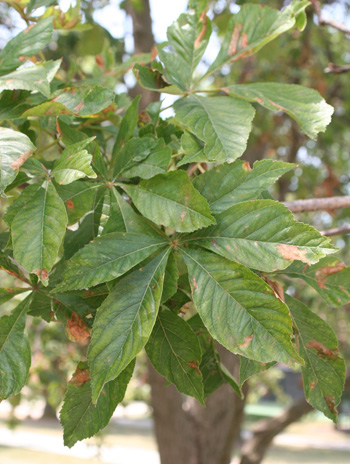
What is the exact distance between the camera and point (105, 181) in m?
0.83

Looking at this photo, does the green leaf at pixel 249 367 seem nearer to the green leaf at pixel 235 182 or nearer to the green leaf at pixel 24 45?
the green leaf at pixel 235 182

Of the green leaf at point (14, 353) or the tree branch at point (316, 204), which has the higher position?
the green leaf at point (14, 353)

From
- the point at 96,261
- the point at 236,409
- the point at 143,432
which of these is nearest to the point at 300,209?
the point at 96,261

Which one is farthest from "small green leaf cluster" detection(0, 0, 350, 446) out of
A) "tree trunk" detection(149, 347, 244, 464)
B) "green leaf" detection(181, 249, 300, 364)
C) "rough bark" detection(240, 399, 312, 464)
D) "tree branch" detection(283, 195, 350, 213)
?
"rough bark" detection(240, 399, 312, 464)

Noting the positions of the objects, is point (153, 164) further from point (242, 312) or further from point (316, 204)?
point (316, 204)

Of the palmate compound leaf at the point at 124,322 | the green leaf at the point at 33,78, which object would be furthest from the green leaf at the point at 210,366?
the green leaf at the point at 33,78

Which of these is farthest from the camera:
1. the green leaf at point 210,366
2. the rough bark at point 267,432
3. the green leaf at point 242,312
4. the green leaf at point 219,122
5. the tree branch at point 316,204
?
the rough bark at point 267,432

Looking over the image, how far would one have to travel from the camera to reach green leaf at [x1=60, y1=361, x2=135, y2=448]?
0.77 meters

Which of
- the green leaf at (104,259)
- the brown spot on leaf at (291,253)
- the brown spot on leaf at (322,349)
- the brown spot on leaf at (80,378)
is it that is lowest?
the brown spot on leaf at (80,378)

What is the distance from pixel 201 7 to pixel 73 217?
0.46 meters

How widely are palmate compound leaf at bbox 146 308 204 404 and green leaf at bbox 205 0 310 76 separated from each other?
0.48m

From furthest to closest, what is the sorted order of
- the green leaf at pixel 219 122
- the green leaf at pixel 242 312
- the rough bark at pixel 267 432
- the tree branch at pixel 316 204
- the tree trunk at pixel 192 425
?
1. the rough bark at pixel 267 432
2. the tree trunk at pixel 192 425
3. the tree branch at pixel 316 204
4. the green leaf at pixel 219 122
5. the green leaf at pixel 242 312

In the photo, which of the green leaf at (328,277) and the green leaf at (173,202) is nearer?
the green leaf at (173,202)

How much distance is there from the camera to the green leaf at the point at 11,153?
2.20ft
